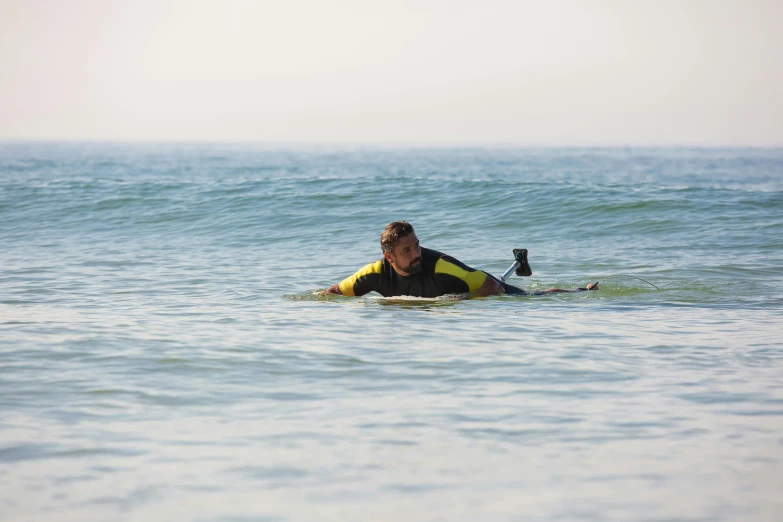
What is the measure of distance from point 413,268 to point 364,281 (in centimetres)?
56

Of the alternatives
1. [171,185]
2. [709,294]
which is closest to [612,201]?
[709,294]

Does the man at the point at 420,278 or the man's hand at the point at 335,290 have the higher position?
the man at the point at 420,278

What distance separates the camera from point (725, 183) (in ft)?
125

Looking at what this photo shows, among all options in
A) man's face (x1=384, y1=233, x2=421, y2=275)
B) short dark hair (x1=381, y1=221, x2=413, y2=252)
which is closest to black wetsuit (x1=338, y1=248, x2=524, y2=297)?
man's face (x1=384, y1=233, x2=421, y2=275)

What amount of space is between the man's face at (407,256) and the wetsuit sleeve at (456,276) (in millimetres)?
228

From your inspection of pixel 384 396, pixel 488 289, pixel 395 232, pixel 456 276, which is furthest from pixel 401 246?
pixel 384 396

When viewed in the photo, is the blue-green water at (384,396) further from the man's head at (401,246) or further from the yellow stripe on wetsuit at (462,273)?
the man's head at (401,246)

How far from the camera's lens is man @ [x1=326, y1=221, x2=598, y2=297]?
8742mm

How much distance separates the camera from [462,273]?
8.84 m

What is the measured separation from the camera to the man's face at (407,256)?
8422mm

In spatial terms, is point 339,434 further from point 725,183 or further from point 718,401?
point 725,183

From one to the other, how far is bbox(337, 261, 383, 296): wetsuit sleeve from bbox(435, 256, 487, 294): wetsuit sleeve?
0.60m


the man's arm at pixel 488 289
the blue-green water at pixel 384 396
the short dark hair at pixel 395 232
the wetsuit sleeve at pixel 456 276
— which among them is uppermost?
the short dark hair at pixel 395 232

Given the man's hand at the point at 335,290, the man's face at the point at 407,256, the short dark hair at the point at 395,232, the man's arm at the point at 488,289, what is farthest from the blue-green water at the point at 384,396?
the short dark hair at the point at 395,232
